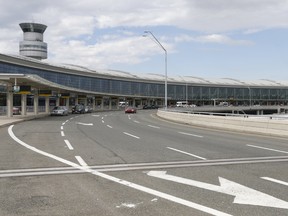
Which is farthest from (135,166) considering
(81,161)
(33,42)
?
(33,42)

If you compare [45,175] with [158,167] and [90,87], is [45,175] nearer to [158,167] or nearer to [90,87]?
[158,167]

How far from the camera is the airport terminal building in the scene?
4203 inches

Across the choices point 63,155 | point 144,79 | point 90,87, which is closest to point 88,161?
point 63,155

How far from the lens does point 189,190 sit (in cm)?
802

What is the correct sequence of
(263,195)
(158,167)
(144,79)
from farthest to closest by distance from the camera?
(144,79), (158,167), (263,195)

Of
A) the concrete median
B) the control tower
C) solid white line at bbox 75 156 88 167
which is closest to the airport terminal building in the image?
the control tower

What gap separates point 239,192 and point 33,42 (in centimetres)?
15966

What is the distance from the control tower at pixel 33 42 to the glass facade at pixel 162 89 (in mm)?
30323

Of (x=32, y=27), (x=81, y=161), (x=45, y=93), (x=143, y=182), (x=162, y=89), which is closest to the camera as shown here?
(x=143, y=182)

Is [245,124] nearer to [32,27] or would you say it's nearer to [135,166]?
[135,166]

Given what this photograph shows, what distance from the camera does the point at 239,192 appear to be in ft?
25.7

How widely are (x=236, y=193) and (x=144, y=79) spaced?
155754 millimetres

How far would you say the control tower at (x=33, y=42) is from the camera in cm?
15962

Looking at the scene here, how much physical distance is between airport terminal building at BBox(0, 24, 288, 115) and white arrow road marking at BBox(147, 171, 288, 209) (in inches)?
2749
